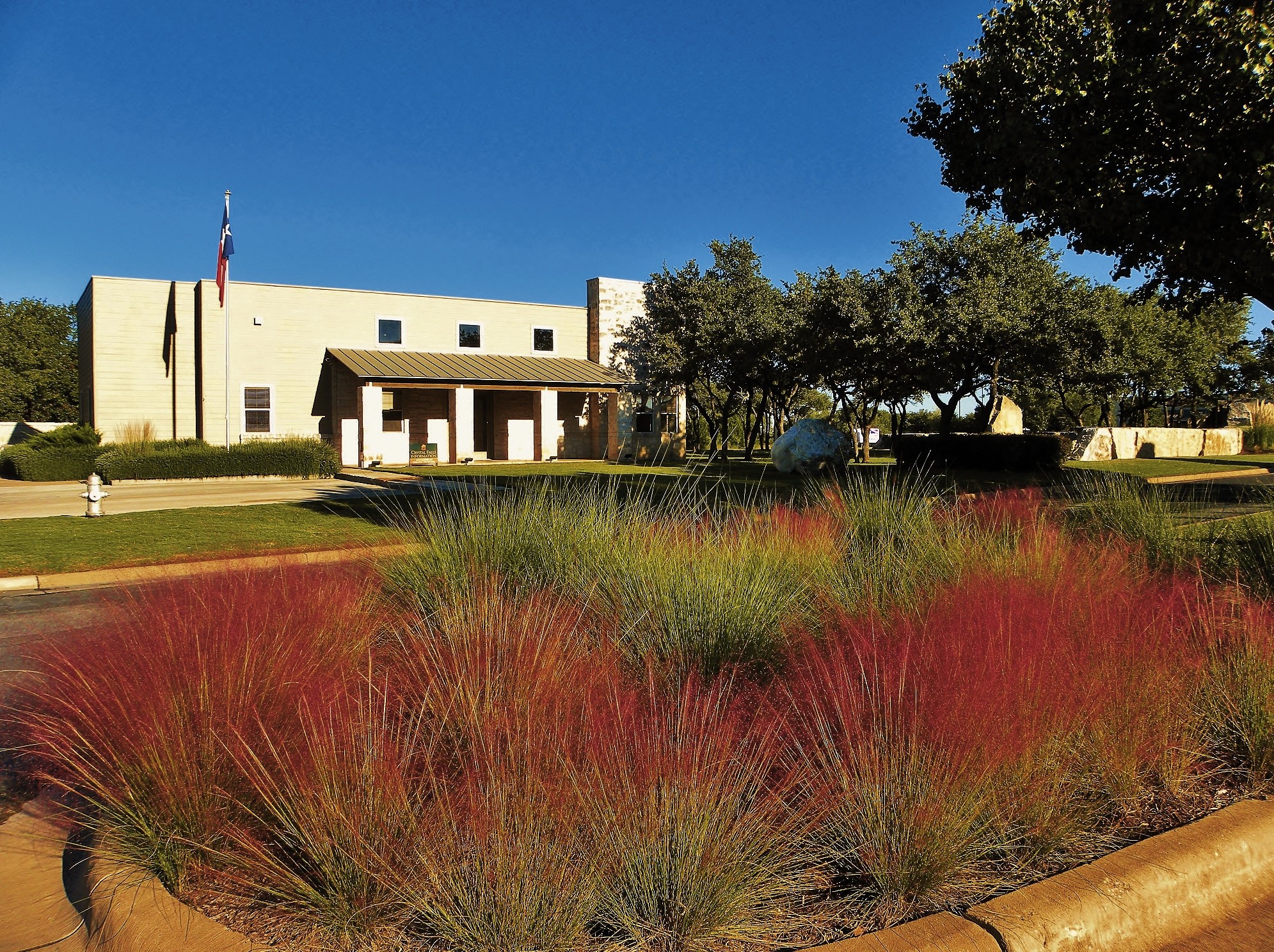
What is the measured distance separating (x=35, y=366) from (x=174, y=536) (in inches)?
2104

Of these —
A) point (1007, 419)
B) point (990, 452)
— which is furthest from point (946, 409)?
point (1007, 419)

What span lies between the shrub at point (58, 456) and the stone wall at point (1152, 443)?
106 feet

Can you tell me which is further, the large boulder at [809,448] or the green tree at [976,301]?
the green tree at [976,301]

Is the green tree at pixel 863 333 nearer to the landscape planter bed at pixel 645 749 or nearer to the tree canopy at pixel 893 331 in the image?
the tree canopy at pixel 893 331

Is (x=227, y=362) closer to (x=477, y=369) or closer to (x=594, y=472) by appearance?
(x=477, y=369)

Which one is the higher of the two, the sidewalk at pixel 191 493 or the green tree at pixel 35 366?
the green tree at pixel 35 366

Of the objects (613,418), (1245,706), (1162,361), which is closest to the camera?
(1245,706)

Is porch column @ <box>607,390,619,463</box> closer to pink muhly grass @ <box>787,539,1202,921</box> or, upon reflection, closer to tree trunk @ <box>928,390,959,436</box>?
tree trunk @ <box>928,390,959,436</box>

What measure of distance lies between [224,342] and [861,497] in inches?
975

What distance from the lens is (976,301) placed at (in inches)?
963

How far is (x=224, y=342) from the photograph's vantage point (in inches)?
1025

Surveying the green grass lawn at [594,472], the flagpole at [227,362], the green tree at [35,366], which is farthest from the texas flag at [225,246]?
the green tree at [35,366]

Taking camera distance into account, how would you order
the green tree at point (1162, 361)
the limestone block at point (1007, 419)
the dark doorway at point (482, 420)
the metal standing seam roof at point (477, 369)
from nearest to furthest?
1. the metal standing seam roof at point (477, 369)
2. the dark doorway at point (482, 420)
3. the limestone block at point (1007, 419)
4. the green tree at point (1162, 361)

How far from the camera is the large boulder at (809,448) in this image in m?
21.0
